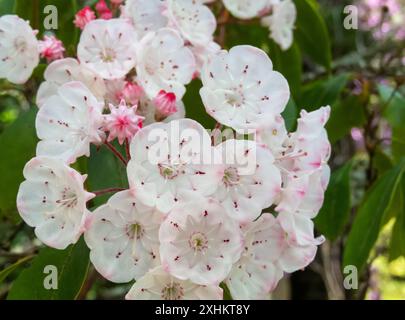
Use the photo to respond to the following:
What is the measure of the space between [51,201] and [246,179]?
11.7 inches

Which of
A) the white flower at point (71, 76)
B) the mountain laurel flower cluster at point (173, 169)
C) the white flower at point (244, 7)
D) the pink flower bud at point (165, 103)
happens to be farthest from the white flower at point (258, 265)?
the white flower at point (244, 7)

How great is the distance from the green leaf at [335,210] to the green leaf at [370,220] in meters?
0.10

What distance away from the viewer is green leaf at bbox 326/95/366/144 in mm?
1574

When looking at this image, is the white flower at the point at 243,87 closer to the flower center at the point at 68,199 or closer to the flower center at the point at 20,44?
the flower center at the point at 68,199

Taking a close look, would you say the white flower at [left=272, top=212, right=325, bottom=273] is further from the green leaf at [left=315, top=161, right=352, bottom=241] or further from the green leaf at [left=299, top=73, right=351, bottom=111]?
the green leaf at [left=299, top=73, right=351, bottom=111]

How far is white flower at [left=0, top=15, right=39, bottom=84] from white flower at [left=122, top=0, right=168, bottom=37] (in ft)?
0.60

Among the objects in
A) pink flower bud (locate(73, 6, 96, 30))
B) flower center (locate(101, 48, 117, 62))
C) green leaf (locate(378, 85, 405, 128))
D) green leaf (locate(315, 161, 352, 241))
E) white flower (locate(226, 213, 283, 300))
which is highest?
pink flower bud (locate(73, 6, 96, 30))

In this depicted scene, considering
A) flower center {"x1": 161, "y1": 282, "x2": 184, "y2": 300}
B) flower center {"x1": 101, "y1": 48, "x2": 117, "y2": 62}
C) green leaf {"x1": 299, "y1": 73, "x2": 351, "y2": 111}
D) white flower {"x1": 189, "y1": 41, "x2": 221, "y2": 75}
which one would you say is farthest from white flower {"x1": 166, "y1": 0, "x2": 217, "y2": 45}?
flower center {"x1": 161, "y1": 282, "x2": 184, "y2": 300}

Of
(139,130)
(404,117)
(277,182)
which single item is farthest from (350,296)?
(139,130)

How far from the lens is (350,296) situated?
1.55 metres

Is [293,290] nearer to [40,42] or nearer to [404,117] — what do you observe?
[404,117]

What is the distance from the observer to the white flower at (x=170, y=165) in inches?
35.4

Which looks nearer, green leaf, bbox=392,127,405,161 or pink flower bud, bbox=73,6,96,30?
pink flower bud, bbox=73,6,96,30
